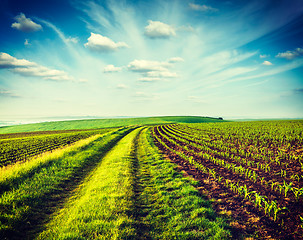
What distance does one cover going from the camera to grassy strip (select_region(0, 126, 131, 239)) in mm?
5148

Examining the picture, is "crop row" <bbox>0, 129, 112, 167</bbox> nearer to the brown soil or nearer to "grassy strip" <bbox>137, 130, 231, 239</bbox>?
"grassy strip" <bbox>137, 130, 231, 239</bbox>

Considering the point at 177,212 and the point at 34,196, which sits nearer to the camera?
the point at 177,212

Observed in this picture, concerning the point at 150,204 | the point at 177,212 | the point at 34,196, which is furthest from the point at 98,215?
the point at 34,196

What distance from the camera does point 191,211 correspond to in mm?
5750

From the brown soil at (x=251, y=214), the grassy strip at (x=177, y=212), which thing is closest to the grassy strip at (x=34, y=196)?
the grassy strip at (x=177, y=212)

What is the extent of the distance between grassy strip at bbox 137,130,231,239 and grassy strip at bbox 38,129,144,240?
77 centimetres

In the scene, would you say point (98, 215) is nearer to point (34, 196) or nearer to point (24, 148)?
point (34, 196)

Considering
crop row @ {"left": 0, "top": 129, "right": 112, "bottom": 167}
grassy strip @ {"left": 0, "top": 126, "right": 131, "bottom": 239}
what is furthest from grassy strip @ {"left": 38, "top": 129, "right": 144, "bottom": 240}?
crop row @ {"left": 0, "top": 129, "right": 112, "bottom": 167}

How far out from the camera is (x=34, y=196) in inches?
279

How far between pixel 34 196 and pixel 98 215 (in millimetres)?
4110

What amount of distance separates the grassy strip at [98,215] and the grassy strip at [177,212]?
2.54ft

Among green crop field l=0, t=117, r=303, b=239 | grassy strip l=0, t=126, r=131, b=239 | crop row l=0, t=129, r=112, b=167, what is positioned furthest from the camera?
crop row l=0, t=129, r=112, b=167

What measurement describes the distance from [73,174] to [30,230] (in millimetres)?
5535

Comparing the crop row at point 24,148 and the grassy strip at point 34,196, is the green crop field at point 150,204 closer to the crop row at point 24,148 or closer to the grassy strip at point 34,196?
the grassy strip at point 34,196
